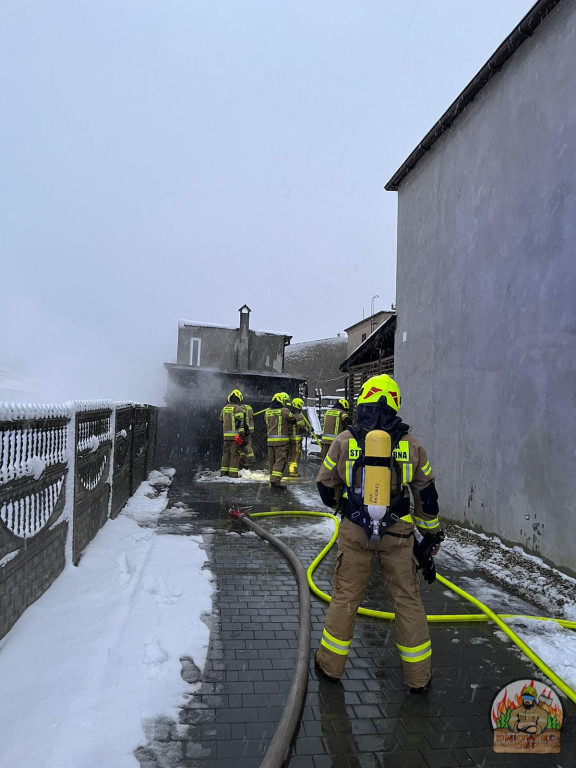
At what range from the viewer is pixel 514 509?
223 inches

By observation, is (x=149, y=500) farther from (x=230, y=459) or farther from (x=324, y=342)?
(x=324, y=342)

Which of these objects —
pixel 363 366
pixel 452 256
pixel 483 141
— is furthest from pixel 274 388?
pixel 483 141

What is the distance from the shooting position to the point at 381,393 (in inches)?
129

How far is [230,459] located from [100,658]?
818 cm

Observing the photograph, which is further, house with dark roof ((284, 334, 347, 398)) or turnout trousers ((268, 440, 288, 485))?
house with dark roof ((284, 334, 347, 398))

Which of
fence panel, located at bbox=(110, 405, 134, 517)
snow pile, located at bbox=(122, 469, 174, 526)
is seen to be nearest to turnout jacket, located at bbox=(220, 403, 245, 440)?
snow pile, located at bbox=(122, 469, 174, 526)

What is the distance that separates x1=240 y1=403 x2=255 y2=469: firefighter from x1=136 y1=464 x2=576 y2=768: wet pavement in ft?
20.8

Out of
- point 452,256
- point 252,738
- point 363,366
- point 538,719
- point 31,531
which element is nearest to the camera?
point 252,738

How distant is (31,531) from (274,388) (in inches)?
492

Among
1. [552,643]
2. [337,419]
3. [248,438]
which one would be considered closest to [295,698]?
[552,643]

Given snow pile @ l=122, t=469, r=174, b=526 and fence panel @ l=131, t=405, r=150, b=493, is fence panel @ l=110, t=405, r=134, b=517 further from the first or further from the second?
fence panel @ l=131, t=405, r=150, b=493

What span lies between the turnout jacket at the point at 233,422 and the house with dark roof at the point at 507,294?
397 cm

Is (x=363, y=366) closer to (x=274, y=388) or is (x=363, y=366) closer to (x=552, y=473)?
(x=274, y=388)

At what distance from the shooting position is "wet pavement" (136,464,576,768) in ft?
8.04
